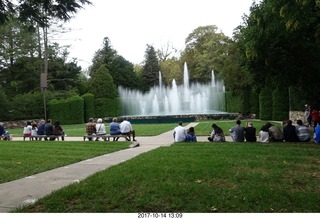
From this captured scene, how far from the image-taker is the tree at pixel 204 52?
58.8m

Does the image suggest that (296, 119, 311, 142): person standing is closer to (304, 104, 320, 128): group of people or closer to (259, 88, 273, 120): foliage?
(304, 104, 320, 128): group of people

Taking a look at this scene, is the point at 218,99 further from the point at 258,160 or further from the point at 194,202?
the point at 194,202

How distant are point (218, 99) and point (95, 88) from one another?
18.8m

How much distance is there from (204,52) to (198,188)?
57547mm

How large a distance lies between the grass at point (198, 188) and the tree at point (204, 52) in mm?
47988

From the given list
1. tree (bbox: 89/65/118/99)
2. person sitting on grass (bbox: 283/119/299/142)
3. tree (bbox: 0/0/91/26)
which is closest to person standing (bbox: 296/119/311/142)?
person sitting on grass (bbox: 283/119/299/142)

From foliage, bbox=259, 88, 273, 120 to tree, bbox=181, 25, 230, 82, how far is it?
2108 centimetres

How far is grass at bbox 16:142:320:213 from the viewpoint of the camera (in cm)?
493

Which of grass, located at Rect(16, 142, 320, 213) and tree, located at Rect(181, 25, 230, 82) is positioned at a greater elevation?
tree, located at Rect(181, 25, 230, 82)

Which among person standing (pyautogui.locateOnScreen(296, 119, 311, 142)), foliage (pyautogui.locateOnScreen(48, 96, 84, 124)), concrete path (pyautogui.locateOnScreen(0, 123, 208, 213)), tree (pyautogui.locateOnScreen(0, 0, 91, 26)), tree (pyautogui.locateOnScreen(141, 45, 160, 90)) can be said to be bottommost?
concrete path (pyautogui.locateOnScreen(0, 123, 208, 213))

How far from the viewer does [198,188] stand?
228 inches

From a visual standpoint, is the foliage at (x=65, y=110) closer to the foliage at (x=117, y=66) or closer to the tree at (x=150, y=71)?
the foliage at (x=117, y=66)

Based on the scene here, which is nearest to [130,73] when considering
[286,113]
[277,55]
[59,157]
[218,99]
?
[218,99]

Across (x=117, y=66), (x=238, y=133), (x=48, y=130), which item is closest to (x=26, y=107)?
(x=48, y=130)
